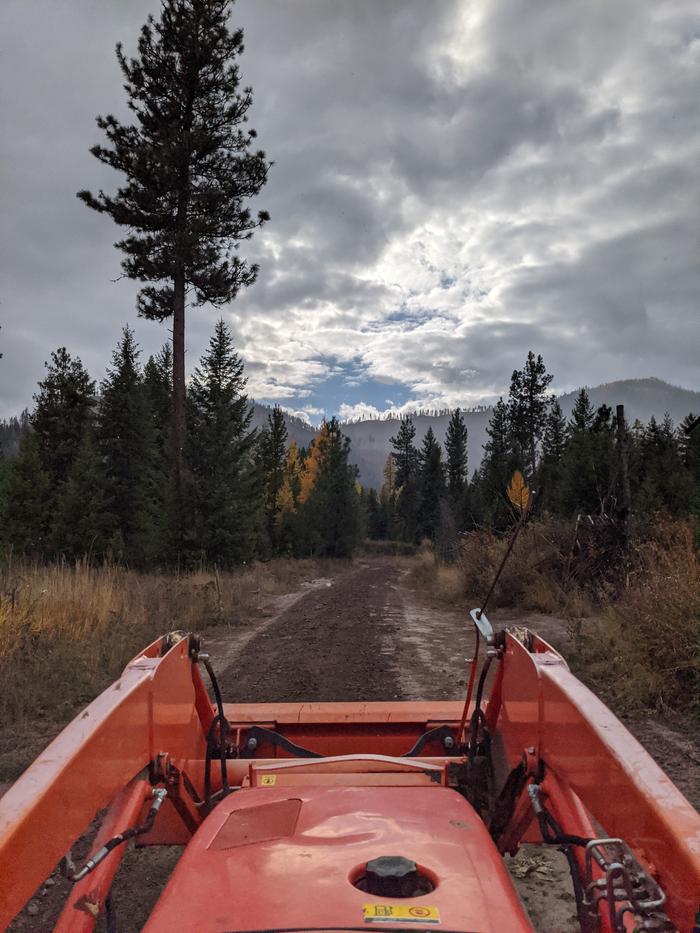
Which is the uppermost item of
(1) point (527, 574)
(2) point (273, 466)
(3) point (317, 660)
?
(2) point (273, 466)

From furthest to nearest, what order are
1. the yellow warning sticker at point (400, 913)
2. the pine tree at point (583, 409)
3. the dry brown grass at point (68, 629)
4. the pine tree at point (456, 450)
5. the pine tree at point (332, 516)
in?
the pine tree at point (456, 450) → the pine tree at point (583, 409) → the pine tree at point (332, 516) → the dry brown grass at point (68, 629) → the yellow warning sticker at point (400, 913)

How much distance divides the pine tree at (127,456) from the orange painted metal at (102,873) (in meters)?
26.2

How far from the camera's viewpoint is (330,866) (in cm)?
139

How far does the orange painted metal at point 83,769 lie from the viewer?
4.14ft

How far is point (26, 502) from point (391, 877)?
31526 mm

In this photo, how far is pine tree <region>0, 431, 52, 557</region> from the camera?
2880 centimetres

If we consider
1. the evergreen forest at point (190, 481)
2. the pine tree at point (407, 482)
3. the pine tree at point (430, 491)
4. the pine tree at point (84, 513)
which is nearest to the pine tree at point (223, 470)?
the evergreen forest at point (190, 481)

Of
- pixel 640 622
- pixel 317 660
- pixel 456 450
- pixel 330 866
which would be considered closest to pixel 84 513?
pixel 317 660

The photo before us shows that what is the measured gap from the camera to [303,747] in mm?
3109

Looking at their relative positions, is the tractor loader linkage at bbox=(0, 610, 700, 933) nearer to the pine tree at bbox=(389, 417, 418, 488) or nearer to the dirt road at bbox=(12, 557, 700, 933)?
the dirt road at bbox=(12, 557, 700, 933)

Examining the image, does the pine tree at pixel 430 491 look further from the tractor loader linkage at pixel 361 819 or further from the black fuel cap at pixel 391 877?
the black fuel cap at pixel 391 877

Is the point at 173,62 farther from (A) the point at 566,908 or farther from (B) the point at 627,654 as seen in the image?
(A) the point at 566,908

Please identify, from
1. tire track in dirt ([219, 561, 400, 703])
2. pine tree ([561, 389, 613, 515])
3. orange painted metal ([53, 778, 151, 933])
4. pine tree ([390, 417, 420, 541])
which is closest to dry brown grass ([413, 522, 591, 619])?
tire track in dirt ([219, 561, 400, 703])

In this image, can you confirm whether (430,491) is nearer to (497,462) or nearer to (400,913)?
(497,462)
